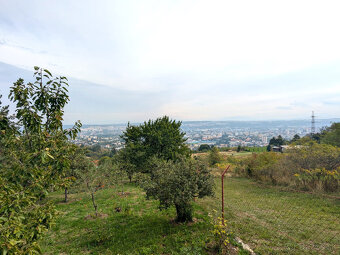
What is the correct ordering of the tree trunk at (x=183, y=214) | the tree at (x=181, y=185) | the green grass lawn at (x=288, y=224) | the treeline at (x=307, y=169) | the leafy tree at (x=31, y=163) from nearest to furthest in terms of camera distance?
the leafy tree at (x=31, y=163) → the green grass lawn at (x=288, y=224) → the tree at (x=181, y=185) → the tree trunk at (x=183, y=214) → the treeline at (x=307, y=169)

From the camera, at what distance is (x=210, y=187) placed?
21.4ft

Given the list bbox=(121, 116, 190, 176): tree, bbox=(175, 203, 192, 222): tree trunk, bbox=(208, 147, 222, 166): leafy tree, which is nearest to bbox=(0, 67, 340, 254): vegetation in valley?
bbox=(175, 203, 192, 222): tree trunk

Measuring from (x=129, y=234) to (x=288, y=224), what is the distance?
6.80 meters

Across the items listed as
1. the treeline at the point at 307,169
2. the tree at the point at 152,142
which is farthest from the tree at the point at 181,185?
the tree at the point at 152,142

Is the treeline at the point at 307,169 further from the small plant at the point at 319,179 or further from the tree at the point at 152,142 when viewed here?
the tree at the point at 152,142

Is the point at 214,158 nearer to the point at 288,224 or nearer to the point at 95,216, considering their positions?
the point at 288,224

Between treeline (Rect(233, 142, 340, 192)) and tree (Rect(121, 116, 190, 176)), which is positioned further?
tree (Rect(121, 116, 190, 176))

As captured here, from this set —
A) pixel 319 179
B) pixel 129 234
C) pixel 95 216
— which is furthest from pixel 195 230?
pixel 319 179

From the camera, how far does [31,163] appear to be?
2.80 metres

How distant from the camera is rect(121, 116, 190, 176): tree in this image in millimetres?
18719

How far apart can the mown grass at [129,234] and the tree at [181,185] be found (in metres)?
0.94

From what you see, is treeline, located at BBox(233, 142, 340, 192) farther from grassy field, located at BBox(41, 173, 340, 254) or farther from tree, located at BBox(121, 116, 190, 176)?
tree, located at BBox(121, 116, 190, 176)

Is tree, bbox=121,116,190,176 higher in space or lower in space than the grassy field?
higher

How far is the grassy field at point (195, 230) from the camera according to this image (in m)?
5.58
